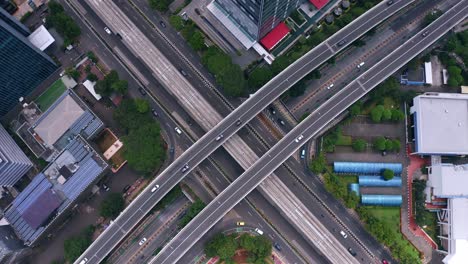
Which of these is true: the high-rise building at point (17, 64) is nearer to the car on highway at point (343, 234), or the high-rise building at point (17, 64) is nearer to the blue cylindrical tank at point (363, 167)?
the blue cylindrical tank at point (363, 167)

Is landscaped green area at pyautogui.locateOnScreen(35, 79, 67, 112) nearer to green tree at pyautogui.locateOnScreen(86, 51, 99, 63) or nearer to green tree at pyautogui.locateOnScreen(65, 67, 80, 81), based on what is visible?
green tree at pyautogui.locateOnScreen(65, 67, 80, 81)

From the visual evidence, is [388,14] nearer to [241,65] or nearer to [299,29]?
[299,29]

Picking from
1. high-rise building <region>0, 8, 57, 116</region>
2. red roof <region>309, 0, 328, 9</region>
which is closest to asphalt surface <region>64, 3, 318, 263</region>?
high-rise building <region>0, 8, 57, 116</region>

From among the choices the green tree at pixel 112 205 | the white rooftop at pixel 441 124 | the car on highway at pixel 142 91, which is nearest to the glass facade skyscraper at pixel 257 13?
the car on highway at pixel 142 91

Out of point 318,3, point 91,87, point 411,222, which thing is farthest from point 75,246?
point 318,3

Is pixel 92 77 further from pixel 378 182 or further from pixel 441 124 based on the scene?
pixel 441 124
